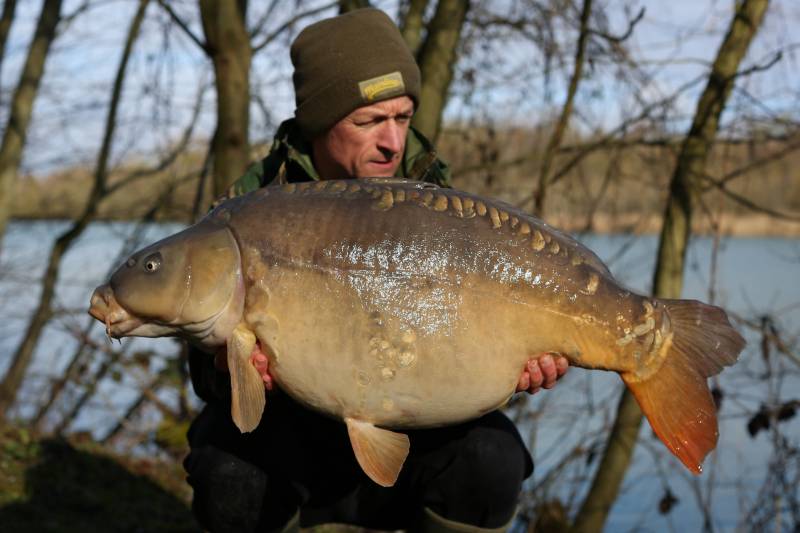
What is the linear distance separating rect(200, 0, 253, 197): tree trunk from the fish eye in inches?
59.7

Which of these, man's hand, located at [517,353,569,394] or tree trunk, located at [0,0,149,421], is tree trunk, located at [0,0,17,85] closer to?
tree trunk, located at [0,0,149,421]

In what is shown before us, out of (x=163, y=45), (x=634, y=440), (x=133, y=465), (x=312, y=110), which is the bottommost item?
(x=133, y=465)

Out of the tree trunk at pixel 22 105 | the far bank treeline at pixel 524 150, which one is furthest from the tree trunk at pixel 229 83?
the tree trunk at pixel 22 105

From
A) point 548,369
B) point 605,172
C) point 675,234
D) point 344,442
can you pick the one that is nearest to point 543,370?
point 548,369

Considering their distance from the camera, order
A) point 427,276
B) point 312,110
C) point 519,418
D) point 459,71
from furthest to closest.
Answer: point 459,71, point 519,418, point 312,110, point 427,276

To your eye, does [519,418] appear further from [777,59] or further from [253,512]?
[253,512]

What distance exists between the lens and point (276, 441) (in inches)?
75.0

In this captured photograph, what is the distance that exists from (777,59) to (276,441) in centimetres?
222

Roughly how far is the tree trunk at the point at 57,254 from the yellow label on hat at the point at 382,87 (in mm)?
3204

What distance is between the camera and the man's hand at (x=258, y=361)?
5.28 ft

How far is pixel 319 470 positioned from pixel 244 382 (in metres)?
0.41

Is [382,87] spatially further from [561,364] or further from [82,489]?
[82,489]

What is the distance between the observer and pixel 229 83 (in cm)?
315

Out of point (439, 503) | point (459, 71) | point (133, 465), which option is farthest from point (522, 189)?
point (439, 503)
